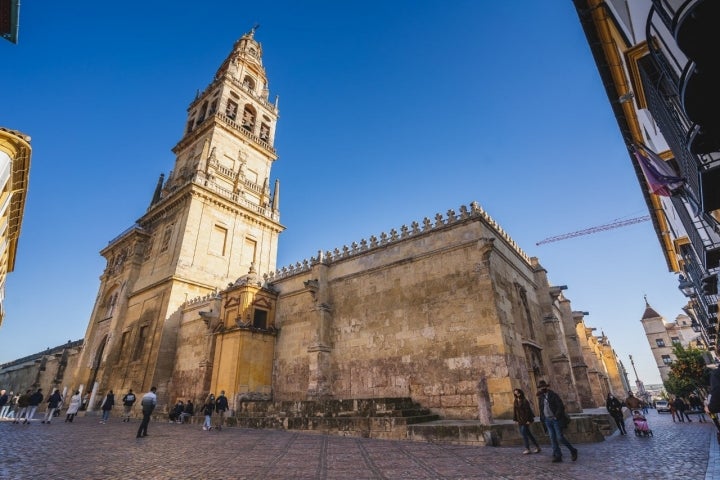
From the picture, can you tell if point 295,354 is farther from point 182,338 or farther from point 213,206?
point 213,206

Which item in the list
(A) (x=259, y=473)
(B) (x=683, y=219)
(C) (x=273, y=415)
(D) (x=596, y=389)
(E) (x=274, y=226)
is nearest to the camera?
(A) (x=259, y=473)

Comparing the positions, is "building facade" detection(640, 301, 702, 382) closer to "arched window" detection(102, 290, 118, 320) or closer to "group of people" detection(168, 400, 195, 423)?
"group of people" detection(168, 400, 195, 423)

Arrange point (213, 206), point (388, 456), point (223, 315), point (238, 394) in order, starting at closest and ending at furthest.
→ point (388, 456), point (238, 394), point (223, 315), point (213, 206)

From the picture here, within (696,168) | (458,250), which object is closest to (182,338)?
(458,250)

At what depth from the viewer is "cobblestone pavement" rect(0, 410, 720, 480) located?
521 cm

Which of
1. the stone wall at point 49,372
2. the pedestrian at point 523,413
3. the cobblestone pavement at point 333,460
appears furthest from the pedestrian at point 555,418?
the stone wall at point 49,372

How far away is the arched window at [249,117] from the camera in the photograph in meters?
33.2

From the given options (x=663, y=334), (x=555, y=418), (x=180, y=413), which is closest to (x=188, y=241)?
(x=180, y=413)

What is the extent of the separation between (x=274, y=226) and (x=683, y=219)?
26356mm

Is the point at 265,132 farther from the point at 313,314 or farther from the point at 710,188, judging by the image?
the point at 710,188

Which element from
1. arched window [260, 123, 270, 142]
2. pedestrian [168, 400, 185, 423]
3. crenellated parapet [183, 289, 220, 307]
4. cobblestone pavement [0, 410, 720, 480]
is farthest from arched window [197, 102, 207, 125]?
cobblestone pavement [0, 410, 720, 480]

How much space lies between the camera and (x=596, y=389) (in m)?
22.4

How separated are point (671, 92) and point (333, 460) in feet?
31.6

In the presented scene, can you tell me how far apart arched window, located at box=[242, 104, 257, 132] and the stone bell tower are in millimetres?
102
